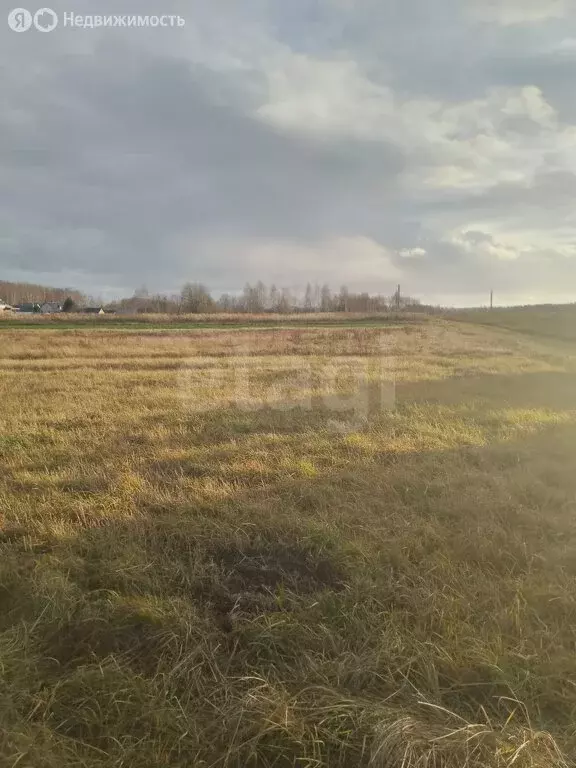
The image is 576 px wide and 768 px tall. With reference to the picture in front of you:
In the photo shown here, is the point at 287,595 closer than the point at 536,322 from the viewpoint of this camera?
Yes

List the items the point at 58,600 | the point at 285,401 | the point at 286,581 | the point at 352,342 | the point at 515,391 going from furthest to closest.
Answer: the point at 352,342, the point at 515,391, the point at 285,401, the point at 286,581, the point at 58,600

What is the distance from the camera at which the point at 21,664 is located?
9.48 feet

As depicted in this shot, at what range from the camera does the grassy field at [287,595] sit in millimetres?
2467

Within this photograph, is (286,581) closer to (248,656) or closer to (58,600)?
(248,656)

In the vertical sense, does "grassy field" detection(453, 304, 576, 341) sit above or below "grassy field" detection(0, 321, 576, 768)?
above

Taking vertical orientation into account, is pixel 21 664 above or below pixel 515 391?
below

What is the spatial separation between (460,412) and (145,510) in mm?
6797

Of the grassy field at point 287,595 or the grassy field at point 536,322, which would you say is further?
the grassy field at point 536,322

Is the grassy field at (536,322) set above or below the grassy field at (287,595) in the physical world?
above

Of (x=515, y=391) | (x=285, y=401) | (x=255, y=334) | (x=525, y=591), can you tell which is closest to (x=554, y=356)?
(x=515, y=391)

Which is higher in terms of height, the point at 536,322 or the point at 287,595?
the point at 536,322

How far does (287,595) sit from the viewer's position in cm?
354

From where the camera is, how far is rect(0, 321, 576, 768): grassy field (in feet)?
8.09

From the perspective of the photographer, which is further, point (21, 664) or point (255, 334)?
point (255, 334)
